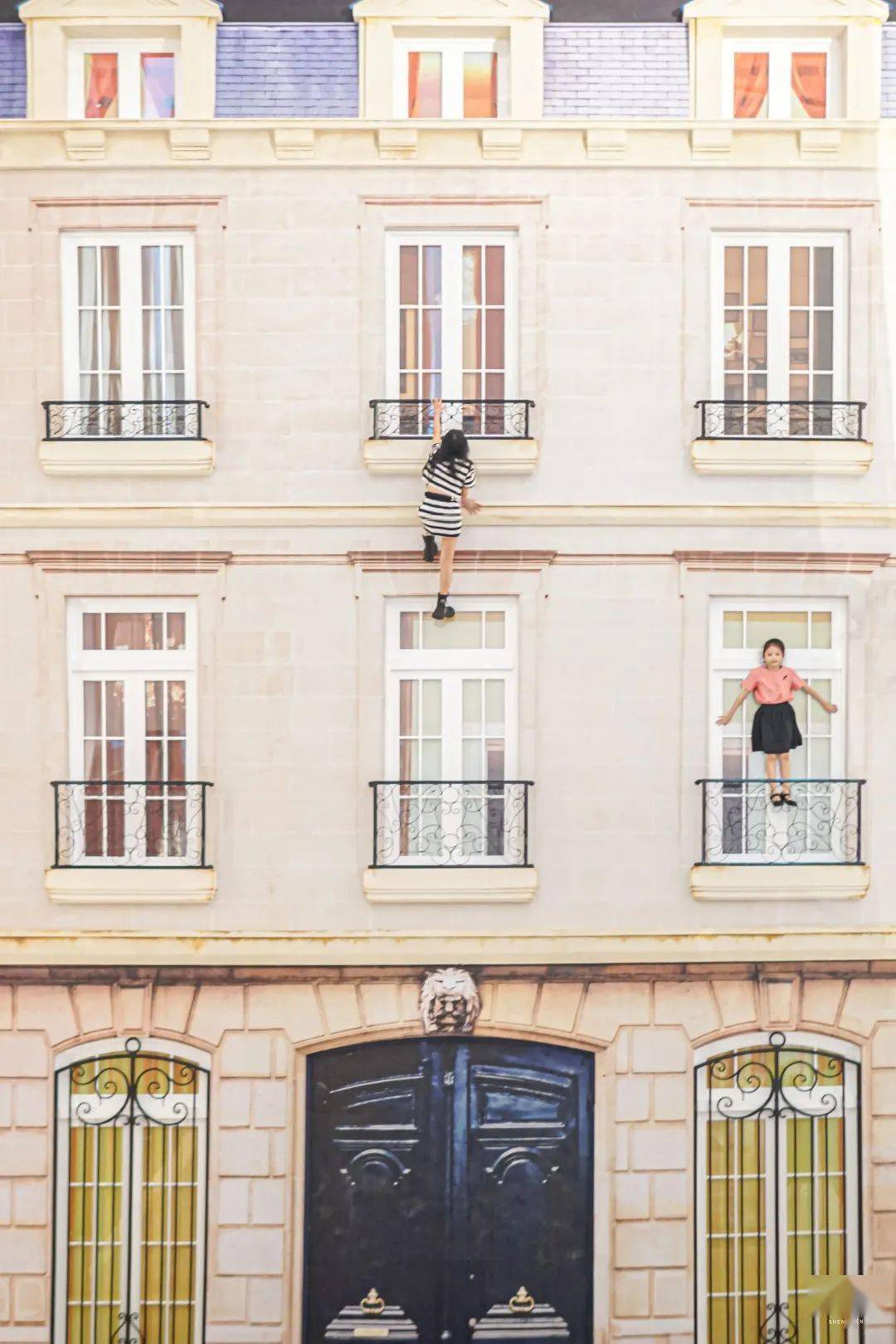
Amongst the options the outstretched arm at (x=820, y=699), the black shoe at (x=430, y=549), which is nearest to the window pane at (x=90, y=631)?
the black shoe at (x=430, y=549)

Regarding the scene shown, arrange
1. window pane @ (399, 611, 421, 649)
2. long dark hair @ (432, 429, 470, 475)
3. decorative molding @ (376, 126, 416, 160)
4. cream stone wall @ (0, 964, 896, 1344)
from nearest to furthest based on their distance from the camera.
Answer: long dark hair @ (432, 429, 470, 475) < decorative molding @ (376, 126, 416, 160) < cream stone wall @ (0, 964, 896, 1344) < window pane @ (399, 611, 421, 649)

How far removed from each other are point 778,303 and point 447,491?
1.76 metres

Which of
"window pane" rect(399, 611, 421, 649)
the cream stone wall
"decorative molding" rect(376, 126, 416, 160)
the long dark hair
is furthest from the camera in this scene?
"window pane" rect(399, 611, 421, 649)

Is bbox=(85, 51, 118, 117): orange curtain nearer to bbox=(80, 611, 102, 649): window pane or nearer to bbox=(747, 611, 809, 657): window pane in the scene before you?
bbox=(80, 611, 102, 649): window pane

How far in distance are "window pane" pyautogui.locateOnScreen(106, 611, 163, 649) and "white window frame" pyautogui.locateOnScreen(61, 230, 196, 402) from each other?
0.97 metres

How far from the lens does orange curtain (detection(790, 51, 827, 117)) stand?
19.5 ft

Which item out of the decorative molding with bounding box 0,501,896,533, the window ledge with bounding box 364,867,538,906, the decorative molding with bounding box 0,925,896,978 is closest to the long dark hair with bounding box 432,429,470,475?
the decorative molding with bounding box 0,501,896,533

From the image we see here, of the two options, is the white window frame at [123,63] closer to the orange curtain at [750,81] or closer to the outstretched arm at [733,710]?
the orange curtain at [750,81]

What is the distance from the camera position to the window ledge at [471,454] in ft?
19.3

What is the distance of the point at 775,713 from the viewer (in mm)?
5973

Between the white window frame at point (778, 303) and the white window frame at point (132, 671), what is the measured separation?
104 inches

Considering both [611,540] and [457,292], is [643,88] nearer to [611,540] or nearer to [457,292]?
[457,292]

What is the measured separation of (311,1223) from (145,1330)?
87cm

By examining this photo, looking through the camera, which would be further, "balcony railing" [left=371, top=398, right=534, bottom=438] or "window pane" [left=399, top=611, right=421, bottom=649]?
"window pane" [left=399, top=611, right=421, bottom=649]
